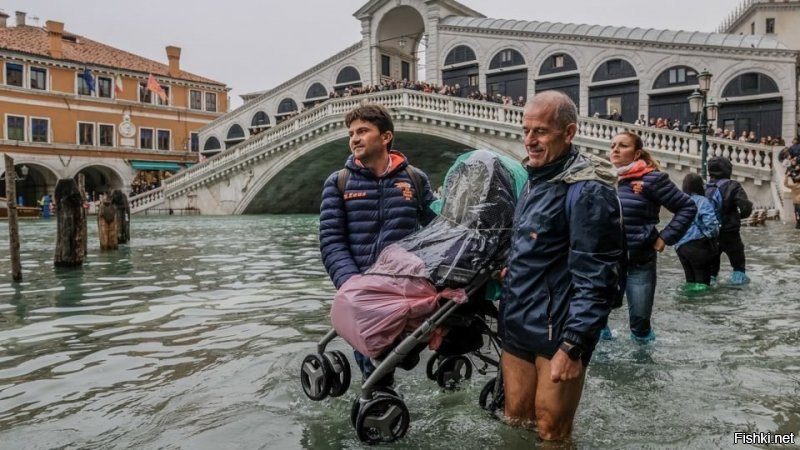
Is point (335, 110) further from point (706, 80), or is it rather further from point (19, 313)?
point (19, 313)

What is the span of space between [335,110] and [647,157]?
78.9 ft

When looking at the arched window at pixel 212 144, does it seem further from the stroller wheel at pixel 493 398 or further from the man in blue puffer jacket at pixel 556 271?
the man in blue puffer jacket at pixel 556 271

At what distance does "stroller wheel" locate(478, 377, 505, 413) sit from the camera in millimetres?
3090

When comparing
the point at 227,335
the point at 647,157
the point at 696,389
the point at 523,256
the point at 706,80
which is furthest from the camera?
the point at 706,80

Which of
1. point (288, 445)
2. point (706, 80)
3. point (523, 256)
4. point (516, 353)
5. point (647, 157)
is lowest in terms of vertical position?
point (288, 445)

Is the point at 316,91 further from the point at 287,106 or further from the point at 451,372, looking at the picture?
the point at 451,372

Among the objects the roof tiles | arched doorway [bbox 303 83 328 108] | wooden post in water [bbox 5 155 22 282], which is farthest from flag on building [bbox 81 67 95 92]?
wooden post in water [bbox 5 155 22 282]

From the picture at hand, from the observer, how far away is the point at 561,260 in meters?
2.64

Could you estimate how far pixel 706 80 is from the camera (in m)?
14.9

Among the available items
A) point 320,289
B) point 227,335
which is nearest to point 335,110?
point 320,289

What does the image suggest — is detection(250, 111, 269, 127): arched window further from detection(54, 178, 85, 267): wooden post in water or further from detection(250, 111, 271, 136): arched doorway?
detection(54, 178, 85, 267): wooden post in water

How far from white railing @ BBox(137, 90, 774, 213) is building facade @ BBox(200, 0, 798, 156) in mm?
4341

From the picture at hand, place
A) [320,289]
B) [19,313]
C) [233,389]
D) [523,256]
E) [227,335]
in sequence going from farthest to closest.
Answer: [320,289], [19,313], [227,335], [233,389], [523,256]

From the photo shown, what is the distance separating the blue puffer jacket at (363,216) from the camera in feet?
11.2
